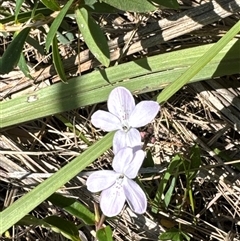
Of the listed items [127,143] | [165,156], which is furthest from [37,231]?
[127,143]

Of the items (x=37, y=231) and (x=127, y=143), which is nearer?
(x=127, y=143)

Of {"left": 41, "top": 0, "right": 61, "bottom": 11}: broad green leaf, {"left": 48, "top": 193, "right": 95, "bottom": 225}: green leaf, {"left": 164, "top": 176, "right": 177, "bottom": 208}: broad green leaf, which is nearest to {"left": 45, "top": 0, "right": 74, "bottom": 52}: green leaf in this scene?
{"left": 41, "top": 0, "right": 61, "bottom": 11}: broad green leaf

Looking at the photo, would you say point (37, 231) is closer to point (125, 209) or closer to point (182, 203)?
point (125, 209)

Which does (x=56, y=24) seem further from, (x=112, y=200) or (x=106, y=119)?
(x=112, y=200)

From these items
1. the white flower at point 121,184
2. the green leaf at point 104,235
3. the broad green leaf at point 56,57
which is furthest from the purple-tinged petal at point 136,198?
the broad green leaf at point 56,57

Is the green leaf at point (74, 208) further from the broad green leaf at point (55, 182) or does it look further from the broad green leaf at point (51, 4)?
the broad green leaf at point (51, 4)

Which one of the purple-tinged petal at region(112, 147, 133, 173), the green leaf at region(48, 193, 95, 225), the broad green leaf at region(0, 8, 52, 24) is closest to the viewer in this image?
the purple-tinged petal at region(112, 147, 133, 173)

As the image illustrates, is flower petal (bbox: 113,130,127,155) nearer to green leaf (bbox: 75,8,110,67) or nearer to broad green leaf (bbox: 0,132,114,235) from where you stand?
broad green leaf (bbox: 0,132,114,235)
